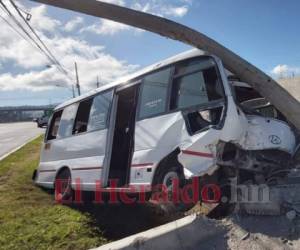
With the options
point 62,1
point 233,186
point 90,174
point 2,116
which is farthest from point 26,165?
point 2,116

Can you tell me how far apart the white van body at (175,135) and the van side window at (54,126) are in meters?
2.22

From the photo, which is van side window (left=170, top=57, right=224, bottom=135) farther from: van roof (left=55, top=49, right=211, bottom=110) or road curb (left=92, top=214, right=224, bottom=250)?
road curb (left=92, top=214, right=224, bottom=250)

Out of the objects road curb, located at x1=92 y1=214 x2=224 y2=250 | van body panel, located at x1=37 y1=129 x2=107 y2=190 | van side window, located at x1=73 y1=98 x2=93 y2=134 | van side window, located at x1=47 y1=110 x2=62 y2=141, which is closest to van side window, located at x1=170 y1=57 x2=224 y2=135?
road curb, located at x1=92 y1=214 x2=224 y2=250

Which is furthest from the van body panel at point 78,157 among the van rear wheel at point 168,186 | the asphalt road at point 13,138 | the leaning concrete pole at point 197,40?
the asphalt road at point 13,138

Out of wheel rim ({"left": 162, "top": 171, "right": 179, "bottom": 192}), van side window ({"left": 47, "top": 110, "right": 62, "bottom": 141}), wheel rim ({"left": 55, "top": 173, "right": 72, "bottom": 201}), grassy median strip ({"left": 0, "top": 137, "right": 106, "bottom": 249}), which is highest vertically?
van side window ({"left": 47, "top": 110, "right": 62, "bottom": 141})

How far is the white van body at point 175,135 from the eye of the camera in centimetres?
457

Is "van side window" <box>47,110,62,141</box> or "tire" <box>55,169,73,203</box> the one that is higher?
"van side window" <box>47,110,62,141</box>

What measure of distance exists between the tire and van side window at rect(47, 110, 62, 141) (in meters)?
1.42

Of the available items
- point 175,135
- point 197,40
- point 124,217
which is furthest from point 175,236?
point 197,40

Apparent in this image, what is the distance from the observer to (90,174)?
23.7 ft

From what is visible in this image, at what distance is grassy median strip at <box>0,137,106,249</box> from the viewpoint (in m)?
5.37

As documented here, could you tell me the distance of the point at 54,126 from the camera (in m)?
9.94

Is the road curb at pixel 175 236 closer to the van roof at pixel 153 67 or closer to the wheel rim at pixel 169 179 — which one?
the wheel rim at pixel 169 179

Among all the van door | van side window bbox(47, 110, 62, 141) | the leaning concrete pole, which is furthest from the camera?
van side window bbox(47, 110, 62, 141)
